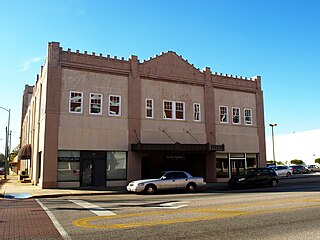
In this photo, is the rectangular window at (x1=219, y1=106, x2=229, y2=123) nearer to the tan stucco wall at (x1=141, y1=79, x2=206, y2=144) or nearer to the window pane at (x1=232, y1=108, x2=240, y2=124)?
the window pane at (x1=232, y1=108, x2=240, y2=124)

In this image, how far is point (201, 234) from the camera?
7.52 m

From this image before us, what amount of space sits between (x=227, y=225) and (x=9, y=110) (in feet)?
106

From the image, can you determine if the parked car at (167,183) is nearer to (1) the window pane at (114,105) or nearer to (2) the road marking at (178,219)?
(1) the window pane at (114,105)

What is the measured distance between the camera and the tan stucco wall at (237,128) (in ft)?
95.2

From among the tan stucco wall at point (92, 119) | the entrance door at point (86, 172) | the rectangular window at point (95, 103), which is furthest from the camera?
the rectangular window at point (95, 103)

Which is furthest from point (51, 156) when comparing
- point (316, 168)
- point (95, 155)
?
point (316, 168)

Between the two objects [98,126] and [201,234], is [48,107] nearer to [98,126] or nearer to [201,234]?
[98,126]

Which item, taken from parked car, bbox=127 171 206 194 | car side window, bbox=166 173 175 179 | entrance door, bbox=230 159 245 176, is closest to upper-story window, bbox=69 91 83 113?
parked car, bbox=127 171 206 194

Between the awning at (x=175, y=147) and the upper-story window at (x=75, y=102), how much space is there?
16.2 ft

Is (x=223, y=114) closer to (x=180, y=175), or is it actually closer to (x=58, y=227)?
(x=180, y=175)

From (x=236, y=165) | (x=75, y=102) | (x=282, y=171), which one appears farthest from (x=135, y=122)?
(x=282, y=171)

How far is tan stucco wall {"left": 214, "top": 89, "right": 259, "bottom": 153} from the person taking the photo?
29016 mm

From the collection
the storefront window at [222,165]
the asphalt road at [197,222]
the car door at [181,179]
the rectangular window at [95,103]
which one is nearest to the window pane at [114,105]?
the rectangular window at [95,103]

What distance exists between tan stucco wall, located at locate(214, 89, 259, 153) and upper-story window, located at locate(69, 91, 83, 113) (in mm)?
12535
